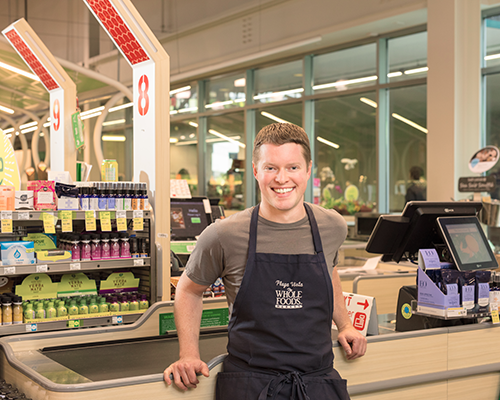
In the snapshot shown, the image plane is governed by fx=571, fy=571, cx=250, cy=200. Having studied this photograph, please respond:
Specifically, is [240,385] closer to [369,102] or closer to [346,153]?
[369,102]

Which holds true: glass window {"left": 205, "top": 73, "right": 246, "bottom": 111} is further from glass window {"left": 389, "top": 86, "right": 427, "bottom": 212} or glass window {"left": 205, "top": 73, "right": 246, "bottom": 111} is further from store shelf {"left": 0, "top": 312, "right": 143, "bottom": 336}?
store shelf {"left": 0, "top": 312, "right": 143, "bottom": 336}

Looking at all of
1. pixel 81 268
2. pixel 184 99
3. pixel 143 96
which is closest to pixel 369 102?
pixel 184 99

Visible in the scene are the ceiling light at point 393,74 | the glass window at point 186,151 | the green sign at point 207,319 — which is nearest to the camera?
the green sign at point 207,319

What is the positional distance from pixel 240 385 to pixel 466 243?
1.45 meters

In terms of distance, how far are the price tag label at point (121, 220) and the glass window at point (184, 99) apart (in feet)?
30.3

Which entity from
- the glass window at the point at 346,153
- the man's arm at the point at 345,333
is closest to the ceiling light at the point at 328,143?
the glass window at the point at 346,153

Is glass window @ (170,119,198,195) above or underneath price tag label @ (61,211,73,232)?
above

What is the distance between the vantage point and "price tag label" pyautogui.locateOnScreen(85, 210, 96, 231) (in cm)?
358

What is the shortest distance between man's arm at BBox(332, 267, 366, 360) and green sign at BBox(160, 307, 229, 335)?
1033mm

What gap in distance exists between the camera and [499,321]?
109 inches

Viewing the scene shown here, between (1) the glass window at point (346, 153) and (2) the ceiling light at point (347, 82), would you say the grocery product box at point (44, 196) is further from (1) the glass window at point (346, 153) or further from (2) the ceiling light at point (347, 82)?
(2) the ceiling light at point (347, 82)

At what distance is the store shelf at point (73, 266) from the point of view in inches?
131

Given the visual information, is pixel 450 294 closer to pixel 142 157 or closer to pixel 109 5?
pixel 142 157

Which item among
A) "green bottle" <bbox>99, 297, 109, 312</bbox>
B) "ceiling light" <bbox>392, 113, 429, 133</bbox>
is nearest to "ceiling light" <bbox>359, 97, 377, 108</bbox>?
"ceiling light" <bbox>392, 113, 429, 133</bbox>
